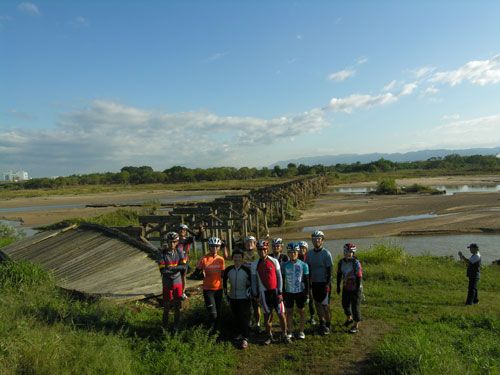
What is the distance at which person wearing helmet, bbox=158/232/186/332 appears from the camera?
571cm

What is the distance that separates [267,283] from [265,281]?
1.9 inches

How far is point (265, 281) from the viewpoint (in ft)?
17.8

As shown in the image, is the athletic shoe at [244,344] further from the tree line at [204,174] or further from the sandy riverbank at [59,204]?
the tree line at [204,174]

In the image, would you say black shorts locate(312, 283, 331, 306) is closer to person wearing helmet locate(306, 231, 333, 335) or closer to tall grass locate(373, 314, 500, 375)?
person wearing helmet locate(306, 231, 333, 335)

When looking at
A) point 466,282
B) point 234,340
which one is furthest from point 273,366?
point 466,282

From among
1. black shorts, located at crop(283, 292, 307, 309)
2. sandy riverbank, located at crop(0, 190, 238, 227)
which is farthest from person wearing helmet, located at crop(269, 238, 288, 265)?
sandy riverbank, located at crop(0, 190, 238, 227)

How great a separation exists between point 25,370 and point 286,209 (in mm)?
25620

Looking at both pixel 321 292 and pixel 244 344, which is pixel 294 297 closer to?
pixel 321 292

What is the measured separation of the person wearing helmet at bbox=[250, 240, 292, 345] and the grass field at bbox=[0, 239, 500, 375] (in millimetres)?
659

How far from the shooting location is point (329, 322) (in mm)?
5973

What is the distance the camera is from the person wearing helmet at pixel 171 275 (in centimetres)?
571

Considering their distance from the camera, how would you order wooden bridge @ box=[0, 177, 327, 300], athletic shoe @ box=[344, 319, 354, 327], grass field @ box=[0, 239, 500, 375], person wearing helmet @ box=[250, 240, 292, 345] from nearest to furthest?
grass field @ box=[0, 239, 500, 375] → person wearing helmet @ box=[250, 240, 292, 345] → athletic shoe @ box=[344, 319, 354, 327] → wooden bridge @ box=[0, 177, 327, 300]

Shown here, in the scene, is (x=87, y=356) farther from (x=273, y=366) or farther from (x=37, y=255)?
(x=37, y=255)

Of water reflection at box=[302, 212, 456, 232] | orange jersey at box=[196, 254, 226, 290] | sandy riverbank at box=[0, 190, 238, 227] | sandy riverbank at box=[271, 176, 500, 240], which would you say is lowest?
water reflection at box=[302, 212, 456, 232]
